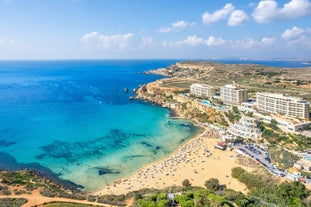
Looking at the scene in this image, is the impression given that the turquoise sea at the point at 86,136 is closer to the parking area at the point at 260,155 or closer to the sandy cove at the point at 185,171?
the sandy cove at the point at 185,171

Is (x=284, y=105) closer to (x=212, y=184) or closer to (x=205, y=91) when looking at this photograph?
(x=205, y=91)

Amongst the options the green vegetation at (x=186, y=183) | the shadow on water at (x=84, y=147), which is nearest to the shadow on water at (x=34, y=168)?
the shadow on water at (x=84, y=147)

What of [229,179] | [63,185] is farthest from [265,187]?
[63,185]

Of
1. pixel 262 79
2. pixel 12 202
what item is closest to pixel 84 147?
pixel 12 202

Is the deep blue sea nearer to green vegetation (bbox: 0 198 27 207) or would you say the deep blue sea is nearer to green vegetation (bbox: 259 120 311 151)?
green vegetation (bbox: 0 198 27 207)

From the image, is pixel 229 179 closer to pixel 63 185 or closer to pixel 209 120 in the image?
pixel 63 185

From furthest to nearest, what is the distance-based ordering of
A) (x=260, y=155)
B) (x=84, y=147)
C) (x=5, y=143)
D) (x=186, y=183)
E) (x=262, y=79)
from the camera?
1. (x=262, y=79)
2. (x=5, y=143)
3. (x=84, y=147)
4. (x=260, y=155)
5. (x=186, y=183)
